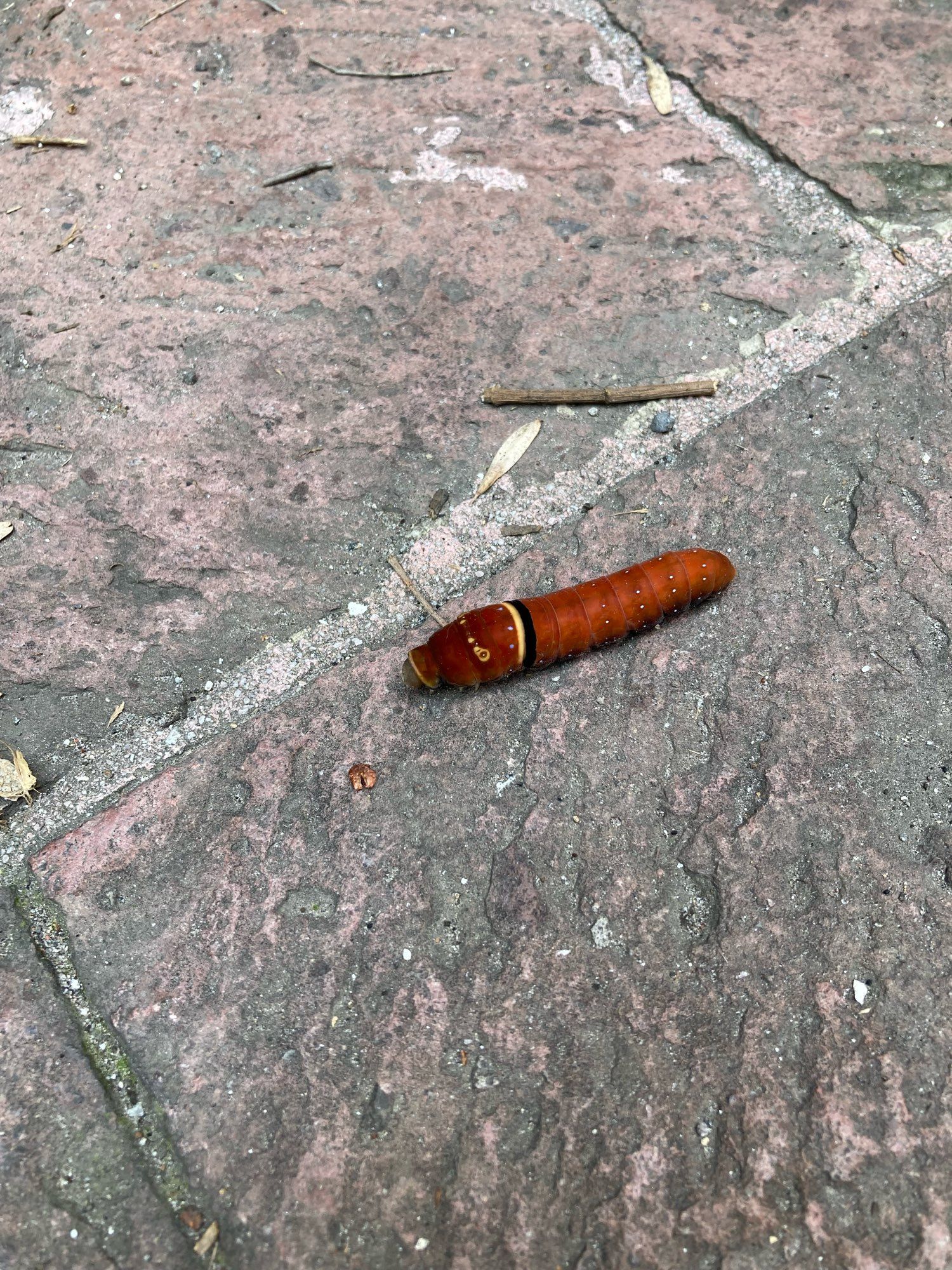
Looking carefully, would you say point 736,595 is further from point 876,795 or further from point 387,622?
point 387,622

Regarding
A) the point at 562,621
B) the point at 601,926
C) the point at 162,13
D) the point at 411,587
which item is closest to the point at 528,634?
the point at 562,621

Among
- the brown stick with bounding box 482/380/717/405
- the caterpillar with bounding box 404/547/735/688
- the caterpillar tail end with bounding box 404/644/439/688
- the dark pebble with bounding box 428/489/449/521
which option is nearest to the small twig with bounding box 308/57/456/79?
the brown stick with bounding box 482/380/717/405

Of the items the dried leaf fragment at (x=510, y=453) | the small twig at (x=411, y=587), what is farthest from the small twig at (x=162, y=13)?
the small twig at (x=411, y=587)

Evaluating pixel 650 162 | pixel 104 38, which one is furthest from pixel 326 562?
pixel 104 38

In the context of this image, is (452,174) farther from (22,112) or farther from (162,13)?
(22,112)

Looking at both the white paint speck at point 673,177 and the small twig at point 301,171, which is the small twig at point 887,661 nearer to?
the white paint speck at point 673,177
